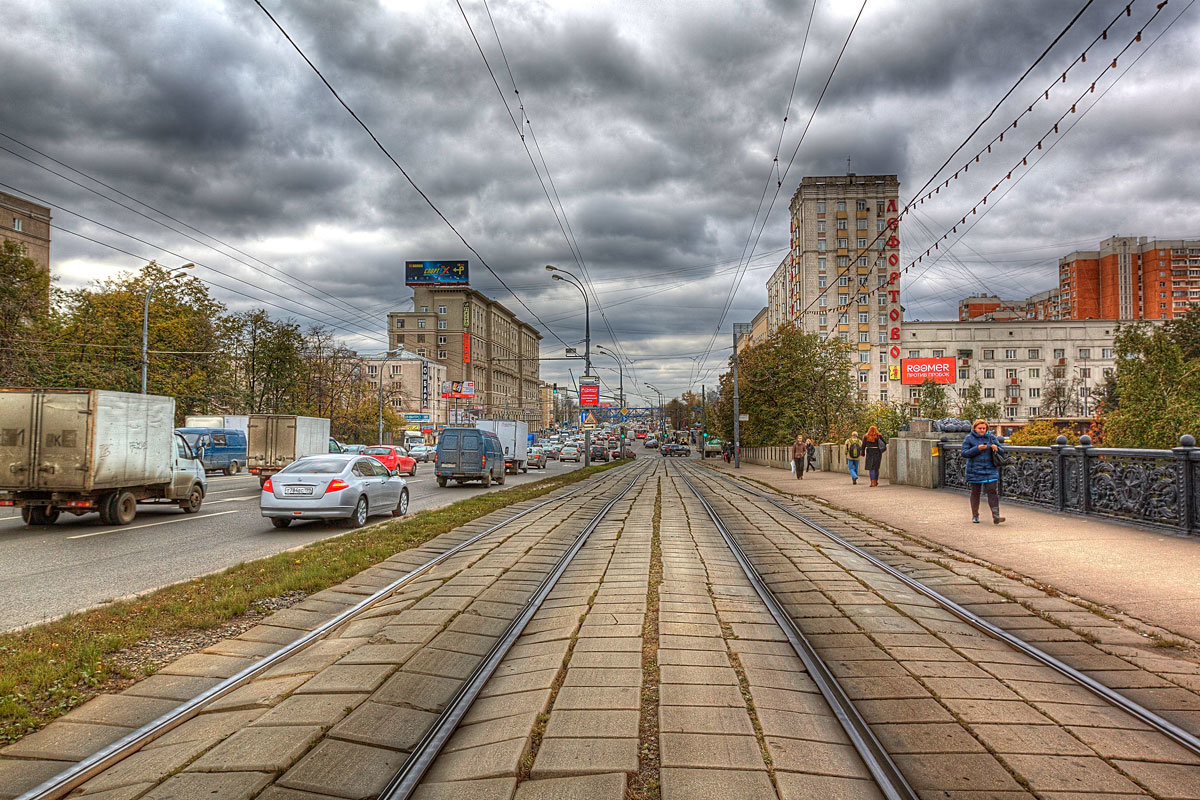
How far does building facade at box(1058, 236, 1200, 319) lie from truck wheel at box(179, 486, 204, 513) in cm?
14810

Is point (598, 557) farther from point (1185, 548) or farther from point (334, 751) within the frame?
point (1185, 548)

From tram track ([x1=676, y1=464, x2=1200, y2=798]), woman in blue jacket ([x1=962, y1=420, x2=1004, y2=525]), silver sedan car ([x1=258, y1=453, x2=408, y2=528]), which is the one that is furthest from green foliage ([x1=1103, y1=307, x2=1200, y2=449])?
silver sedan car ([x1=258, y1=453, x2=408, y2=528])

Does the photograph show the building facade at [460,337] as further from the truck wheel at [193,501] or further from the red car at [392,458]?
the truck wheel at [193,501]

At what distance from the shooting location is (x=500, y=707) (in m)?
4.31

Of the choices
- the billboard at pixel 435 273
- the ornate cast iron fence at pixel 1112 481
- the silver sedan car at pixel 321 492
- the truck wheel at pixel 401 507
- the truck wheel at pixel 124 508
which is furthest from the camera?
the billboard at pixel 435 273

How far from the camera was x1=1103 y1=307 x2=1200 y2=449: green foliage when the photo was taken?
22.5 metres

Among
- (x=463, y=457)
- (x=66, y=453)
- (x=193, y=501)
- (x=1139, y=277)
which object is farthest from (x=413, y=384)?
(x=1139, y=277)

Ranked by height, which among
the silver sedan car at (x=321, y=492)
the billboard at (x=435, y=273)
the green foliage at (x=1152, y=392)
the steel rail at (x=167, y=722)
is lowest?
the steel rail at (x=167, y=722)

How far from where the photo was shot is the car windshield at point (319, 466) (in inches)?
562

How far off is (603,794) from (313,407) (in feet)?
202

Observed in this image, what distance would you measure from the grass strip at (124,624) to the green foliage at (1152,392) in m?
23.0

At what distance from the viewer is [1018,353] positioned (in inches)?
3679

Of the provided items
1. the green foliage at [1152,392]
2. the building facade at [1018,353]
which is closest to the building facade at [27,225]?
the green foliage at [1152,392]

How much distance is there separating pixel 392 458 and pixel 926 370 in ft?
106
